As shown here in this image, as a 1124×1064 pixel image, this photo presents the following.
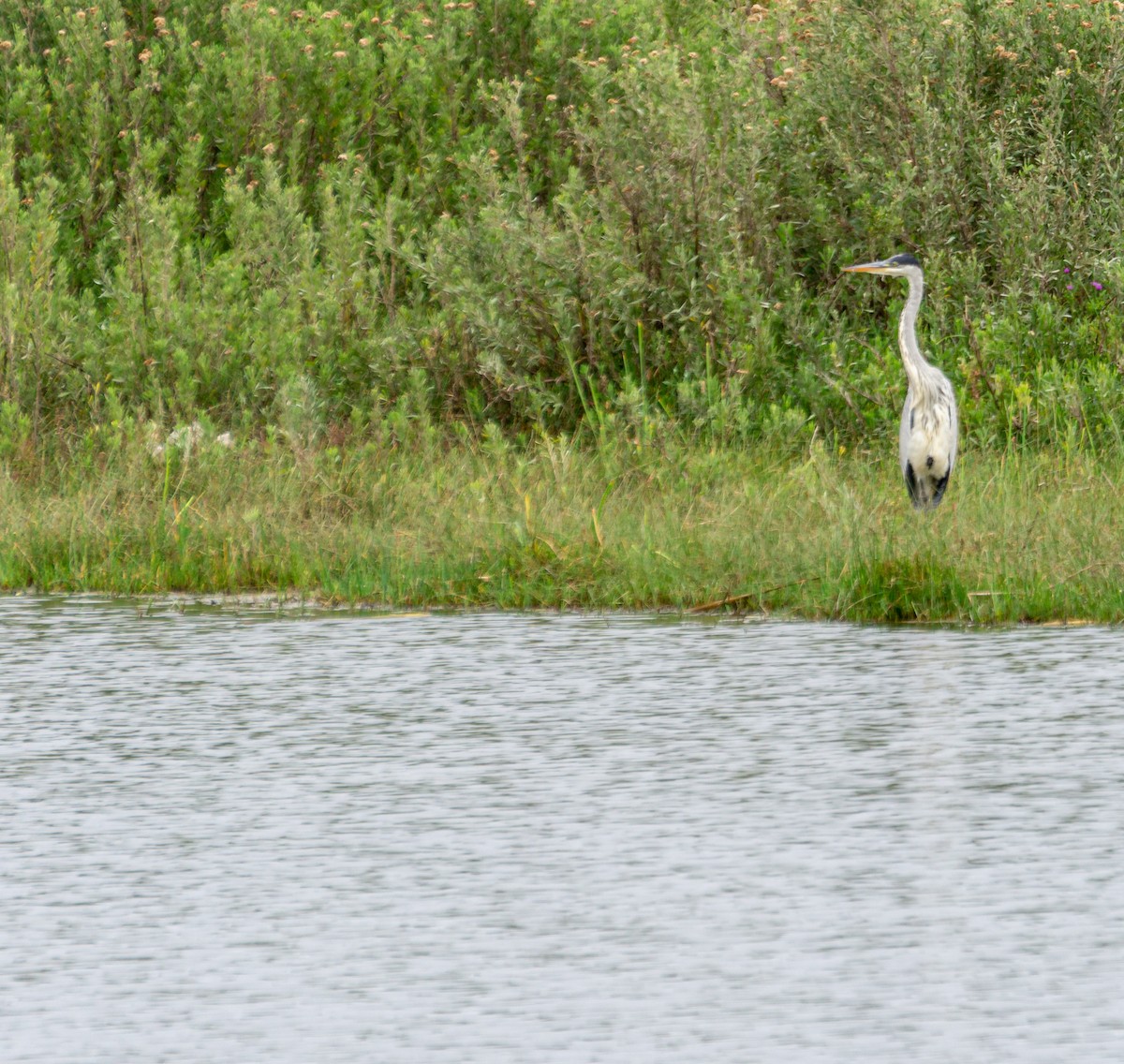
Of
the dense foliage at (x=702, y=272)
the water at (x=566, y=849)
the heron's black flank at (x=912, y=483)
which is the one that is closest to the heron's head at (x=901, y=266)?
→ the dense foliage at (x=702, y=272)

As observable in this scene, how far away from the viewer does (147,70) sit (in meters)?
17.0

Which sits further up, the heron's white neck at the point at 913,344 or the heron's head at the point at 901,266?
the heron's head at the point at 901,266

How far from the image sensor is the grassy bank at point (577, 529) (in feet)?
31.7

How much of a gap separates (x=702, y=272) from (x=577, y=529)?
3.71 metres

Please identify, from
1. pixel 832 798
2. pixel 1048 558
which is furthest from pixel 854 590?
pixel 832 798

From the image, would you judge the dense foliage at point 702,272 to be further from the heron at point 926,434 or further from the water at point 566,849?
the water at point 566,849

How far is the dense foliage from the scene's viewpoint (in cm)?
1312

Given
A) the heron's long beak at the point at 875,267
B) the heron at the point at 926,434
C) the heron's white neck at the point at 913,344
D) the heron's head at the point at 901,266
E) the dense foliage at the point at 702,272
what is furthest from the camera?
the dense foliage at the point at 702,272

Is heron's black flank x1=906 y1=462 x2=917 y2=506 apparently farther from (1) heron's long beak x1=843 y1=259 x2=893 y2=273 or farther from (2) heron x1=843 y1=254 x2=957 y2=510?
(1) heron's long beak x1=843 y1=259 x2=893 y2=273

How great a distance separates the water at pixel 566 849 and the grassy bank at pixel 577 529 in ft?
1.78

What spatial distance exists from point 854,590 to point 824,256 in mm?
4868

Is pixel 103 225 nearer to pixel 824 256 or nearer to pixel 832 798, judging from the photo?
pixel 824 256

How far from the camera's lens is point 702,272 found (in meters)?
13.8

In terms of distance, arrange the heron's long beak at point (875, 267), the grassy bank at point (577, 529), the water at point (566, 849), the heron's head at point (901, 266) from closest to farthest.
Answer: the water at point (566, 849) → the grassy bank at point (577, 529) → the heron's long beak at point (875, 267) → the heron's head at point (901, 266)
